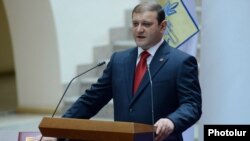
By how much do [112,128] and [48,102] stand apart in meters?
5.11

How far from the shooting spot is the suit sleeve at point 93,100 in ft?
9.64

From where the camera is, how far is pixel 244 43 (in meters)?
4.02

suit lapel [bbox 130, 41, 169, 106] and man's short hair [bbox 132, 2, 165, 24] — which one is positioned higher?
man's short hair [bbox 132, 2, 165, 24]

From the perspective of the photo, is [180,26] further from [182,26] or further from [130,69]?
[130,69]

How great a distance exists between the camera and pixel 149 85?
2816 mm

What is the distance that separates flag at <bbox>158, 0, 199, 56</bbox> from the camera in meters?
4.31

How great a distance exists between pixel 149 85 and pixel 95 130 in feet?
1.44

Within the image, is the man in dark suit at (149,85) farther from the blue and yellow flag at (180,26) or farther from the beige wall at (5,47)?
the beige wall at (5,47)

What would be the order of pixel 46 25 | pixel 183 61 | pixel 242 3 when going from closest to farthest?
1. pixel 183 61
2. pixel 242 3
3. pixel 46 25

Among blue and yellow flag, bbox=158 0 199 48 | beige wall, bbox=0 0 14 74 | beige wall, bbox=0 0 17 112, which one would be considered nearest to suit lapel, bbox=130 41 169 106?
blue and yellow flag, bbox=158 0 199 48

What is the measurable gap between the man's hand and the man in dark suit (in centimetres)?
1

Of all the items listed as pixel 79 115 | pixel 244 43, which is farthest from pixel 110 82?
pixel 244 43

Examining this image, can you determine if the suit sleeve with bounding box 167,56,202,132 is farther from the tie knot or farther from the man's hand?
the tie knot

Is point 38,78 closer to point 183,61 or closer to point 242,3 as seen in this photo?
point 242,3
